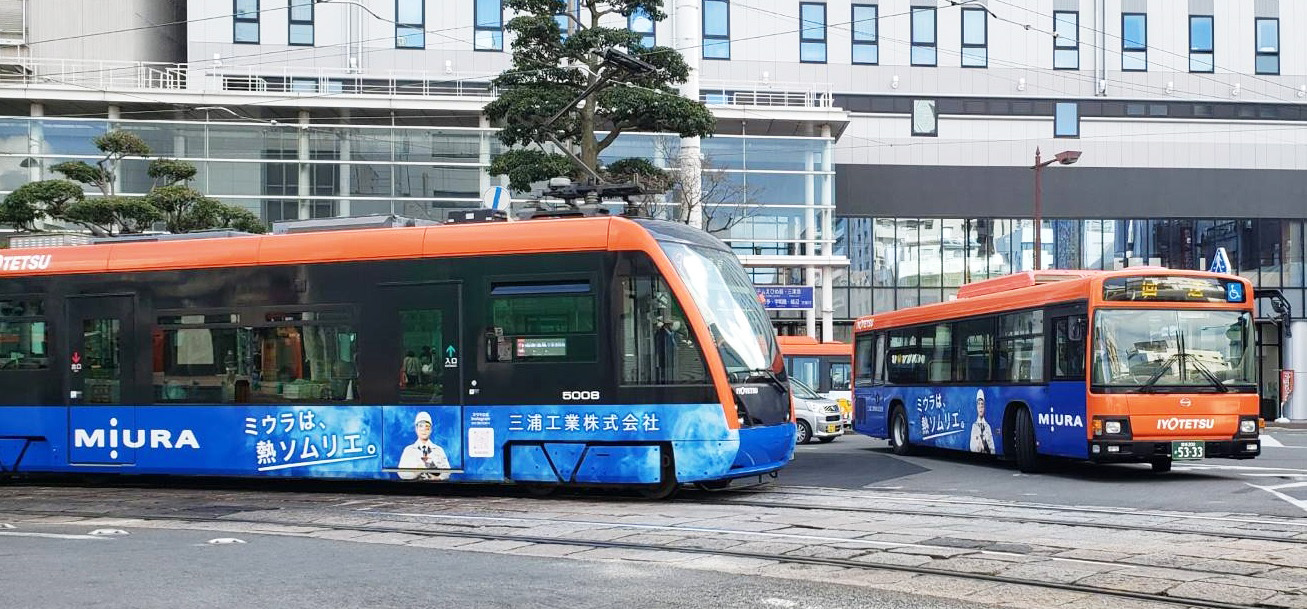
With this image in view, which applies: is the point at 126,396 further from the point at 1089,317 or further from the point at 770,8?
the point at 770,8

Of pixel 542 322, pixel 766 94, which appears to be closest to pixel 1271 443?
pixel 542 322

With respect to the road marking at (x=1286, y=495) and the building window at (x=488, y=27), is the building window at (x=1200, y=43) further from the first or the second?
the road marking at (x=1286, y=495)

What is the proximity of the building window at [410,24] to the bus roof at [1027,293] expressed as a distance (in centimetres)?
2613

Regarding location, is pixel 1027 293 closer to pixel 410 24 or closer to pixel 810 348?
pixel 810 348

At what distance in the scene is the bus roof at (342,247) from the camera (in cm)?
1438

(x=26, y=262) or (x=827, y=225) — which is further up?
(x=827, y=225)

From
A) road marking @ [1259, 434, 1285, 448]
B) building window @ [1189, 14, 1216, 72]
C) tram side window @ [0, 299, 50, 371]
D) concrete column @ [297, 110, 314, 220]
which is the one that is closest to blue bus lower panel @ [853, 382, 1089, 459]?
road marking @ [1259, 434, 1285, 448]

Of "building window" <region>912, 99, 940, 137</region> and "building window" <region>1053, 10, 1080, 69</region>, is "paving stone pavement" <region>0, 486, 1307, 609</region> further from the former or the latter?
"building window" <region>1053, 10, 1080, 69</region>

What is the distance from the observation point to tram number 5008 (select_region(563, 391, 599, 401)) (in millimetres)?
14109

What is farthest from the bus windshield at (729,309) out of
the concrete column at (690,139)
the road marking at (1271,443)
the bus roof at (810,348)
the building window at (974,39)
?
the building window at (974,39)

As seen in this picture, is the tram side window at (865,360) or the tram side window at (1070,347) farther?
the tram side window at (865,360)

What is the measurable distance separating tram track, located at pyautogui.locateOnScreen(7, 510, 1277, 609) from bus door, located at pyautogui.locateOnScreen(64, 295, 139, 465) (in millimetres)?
2335

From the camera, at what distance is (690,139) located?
35.7 metres

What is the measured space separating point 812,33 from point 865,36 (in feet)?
7.08
